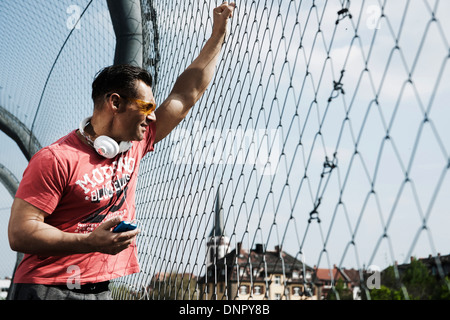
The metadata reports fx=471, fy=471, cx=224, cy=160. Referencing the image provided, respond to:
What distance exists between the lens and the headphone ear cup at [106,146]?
1668mm

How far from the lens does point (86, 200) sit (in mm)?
1632

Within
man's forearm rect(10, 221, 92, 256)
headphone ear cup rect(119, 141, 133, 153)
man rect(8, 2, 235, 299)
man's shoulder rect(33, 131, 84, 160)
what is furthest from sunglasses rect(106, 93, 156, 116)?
man's forearm rect(10, 221, 92, 256)

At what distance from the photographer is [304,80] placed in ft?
6.44

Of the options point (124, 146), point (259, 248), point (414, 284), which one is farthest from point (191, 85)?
point (414, 284)

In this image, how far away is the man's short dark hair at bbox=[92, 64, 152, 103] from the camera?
68.2 inches

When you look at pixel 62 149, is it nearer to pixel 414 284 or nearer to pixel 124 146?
pixel 124 146

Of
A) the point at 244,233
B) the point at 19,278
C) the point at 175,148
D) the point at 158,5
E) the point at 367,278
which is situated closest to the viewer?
the point at 367,278

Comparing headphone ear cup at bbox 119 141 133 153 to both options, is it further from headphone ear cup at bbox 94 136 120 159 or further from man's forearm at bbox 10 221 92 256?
man's forearm at bbox 10 221 92 256

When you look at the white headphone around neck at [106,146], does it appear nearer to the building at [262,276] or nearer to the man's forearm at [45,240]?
the man's forearm at [45,240]

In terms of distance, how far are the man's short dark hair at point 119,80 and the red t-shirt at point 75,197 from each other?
201 mm

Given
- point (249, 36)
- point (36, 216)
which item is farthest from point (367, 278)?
point (249, 36)

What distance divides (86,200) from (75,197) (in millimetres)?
39

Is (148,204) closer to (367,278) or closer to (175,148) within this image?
(175,148)

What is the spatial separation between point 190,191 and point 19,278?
1522mm
